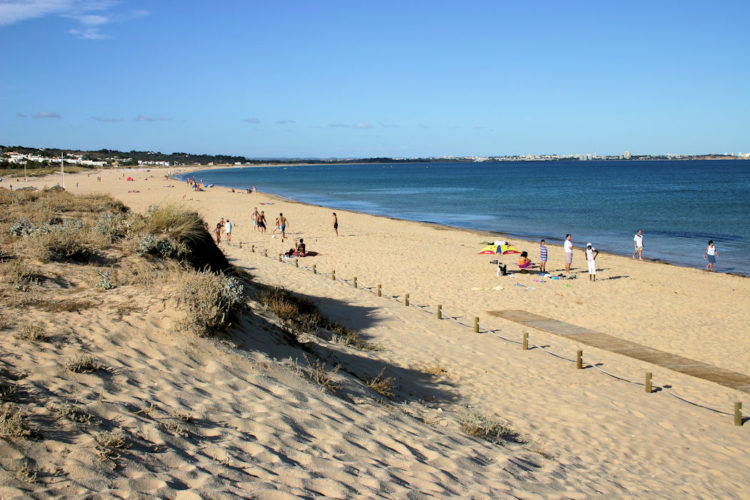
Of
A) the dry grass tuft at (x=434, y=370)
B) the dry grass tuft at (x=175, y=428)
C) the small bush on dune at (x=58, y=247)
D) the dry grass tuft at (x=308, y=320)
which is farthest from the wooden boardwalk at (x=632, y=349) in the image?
the small bush on dune at (x=58, y=247)

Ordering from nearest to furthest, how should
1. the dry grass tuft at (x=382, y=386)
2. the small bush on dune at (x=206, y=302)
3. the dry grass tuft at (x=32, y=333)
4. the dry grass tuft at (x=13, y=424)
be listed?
the dry grass tuft at (x=13, y=424), the dry grass tuft at (x=32, y=333), the small bush on dune at (x=206, y=302), the dry grass tuft at (x=382, y=386)

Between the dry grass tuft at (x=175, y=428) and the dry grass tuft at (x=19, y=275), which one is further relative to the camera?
the dry grass tuft at (x=19, y=275)

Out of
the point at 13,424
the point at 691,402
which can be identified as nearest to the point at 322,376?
Answer: the point at 13,424

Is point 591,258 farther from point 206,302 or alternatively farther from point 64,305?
point 64,305

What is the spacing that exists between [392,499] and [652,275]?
Answer: 63.2ft

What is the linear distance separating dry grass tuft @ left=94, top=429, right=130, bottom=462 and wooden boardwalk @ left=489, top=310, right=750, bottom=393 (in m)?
10.2

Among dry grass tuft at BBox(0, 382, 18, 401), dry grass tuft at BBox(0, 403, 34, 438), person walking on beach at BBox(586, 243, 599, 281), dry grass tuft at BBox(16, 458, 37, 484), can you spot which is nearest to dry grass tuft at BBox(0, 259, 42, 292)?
dry grass tuft at BBox(0, 382, 18, 401)

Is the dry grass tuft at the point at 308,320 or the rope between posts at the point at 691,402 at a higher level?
the dry grass tuft at the point at 308,320

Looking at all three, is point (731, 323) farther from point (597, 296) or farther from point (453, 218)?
point (453, 218)

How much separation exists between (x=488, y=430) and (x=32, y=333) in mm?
5027

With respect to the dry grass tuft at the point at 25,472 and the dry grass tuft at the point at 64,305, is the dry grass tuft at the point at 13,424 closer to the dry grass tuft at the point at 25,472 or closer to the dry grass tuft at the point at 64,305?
the dry grass tuft at the point at 25,472

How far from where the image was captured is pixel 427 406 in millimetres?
7141

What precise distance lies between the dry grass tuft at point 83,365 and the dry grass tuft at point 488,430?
13.1 feet

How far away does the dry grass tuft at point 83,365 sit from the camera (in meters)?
5.11
